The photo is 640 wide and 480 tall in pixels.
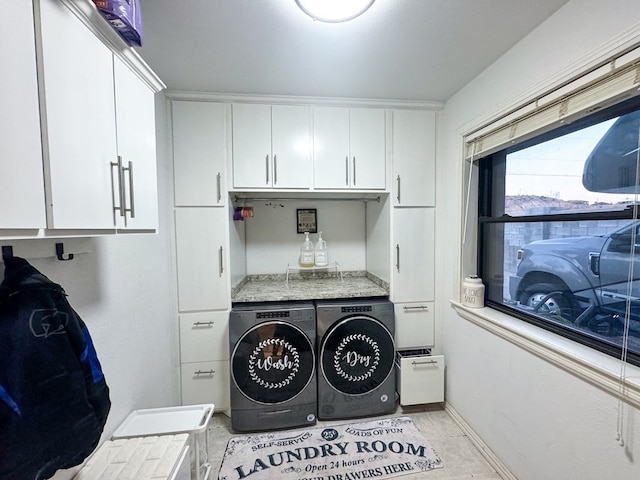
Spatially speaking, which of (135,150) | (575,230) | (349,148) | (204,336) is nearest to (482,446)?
(575,230)

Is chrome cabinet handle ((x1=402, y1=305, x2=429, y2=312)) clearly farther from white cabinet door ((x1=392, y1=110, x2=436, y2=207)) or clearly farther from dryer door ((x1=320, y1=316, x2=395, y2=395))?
white cabinet door ((x1=392, y1=110, x2=436, y2=207))

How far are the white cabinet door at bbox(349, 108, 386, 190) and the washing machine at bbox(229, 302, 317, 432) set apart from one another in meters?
1.09

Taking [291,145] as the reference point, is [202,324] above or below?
below

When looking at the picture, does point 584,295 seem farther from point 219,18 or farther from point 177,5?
point 177,5

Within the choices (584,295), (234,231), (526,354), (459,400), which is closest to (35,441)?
(234,231)

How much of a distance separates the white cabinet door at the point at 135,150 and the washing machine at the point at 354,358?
1342 millimetres

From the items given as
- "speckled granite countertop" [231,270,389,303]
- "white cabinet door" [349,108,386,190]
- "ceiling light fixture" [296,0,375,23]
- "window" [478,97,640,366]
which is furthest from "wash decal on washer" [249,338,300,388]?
"ceiling light fixture" [296,0,375,23]

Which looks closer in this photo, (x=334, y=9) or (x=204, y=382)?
(x=334, y=9)

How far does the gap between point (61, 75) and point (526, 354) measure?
7.19ft

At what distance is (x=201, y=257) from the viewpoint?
2037 mm

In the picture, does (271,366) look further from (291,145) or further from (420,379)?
(291,145)

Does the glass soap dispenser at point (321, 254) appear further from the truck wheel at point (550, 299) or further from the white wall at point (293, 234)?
the truck wheel at point (550, 299)

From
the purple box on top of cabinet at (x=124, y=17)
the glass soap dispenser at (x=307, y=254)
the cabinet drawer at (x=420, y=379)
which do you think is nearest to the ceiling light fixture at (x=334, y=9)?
the purple box on top of cabinet at (x=124, y=17)

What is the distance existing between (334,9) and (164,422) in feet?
7.04
